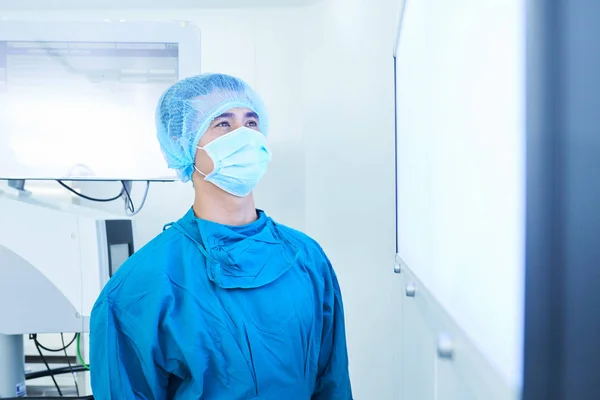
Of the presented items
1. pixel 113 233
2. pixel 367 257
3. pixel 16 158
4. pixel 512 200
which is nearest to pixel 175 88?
pixel 113 233

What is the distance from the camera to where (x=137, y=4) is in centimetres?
207

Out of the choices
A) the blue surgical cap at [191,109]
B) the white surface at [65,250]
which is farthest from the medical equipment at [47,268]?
the blue surgical cap at [191,109]

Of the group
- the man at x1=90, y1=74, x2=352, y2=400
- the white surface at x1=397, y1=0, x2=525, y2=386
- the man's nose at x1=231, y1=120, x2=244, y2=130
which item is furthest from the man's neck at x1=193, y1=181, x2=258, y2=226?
the white surface at x1=397, y1=0, x2=525, y2=386

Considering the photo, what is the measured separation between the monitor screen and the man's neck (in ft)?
1.42

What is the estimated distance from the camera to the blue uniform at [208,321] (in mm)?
892

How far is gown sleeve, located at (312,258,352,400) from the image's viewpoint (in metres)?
A: 1.09

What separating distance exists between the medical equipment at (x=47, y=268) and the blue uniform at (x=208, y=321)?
16.1 inches

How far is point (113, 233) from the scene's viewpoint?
1.40 metres

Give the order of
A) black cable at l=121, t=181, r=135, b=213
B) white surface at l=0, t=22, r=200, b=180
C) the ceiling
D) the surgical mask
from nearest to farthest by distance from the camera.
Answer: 1. the surgical mask
2. white surface at l=0, t=22, r=200, b=180
3. black cable at l=121, t=181, r=135, b=213
4. the ceiling

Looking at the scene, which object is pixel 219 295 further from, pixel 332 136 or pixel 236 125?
pixel 332 136

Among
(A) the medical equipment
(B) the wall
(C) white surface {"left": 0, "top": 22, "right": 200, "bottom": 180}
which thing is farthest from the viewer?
(B) the wall

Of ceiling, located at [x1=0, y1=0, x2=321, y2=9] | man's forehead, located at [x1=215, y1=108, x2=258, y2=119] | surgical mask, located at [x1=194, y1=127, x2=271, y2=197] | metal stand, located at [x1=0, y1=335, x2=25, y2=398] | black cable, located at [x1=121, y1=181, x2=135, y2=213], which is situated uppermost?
ceiling, located at [x1=0, y1=0, x2=321, y2=9]

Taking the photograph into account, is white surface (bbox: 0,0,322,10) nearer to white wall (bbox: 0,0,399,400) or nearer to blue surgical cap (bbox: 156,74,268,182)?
white wall (bbox: 0,0,399,400)

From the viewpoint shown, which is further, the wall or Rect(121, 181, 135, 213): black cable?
the wall
